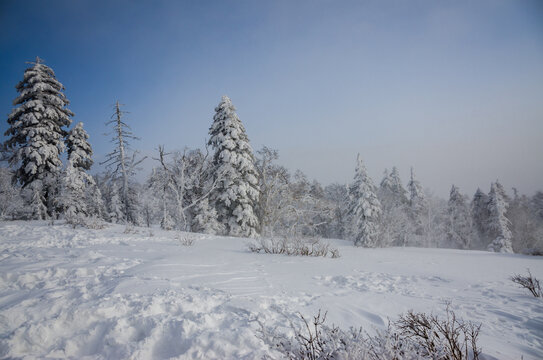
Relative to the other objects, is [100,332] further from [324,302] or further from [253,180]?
[253,180]

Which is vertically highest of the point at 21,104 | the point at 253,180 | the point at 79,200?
the point at 21,104

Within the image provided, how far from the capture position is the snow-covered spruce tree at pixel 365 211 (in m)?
24.9

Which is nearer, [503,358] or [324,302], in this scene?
[503,358]

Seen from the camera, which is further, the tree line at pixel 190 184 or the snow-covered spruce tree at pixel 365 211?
the snow-covered spruce tree at pixel 365 211

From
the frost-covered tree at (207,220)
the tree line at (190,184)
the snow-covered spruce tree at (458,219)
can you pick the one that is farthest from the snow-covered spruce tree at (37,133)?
the snow-covered spruce tree at (458,219)

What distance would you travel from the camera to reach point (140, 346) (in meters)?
2.21

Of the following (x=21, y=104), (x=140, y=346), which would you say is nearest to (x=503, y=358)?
(x=140, y=346)

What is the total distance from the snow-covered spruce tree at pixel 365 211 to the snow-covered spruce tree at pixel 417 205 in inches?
586

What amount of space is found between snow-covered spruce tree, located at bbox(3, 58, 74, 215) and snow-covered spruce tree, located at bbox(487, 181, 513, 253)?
4172 cm

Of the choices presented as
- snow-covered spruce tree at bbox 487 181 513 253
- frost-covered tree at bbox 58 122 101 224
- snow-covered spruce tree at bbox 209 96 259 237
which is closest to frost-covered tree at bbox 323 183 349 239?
snow-covered spruce tree at bbox 487 181 513 253

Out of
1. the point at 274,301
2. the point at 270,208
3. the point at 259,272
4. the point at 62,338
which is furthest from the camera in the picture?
the point at 270,208

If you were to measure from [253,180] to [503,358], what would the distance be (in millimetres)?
16180

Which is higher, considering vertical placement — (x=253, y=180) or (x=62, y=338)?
(x=253, y=180)

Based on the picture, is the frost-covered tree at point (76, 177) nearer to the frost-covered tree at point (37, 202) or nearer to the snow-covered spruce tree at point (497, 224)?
the frost-covered tree at point (37, 202)
